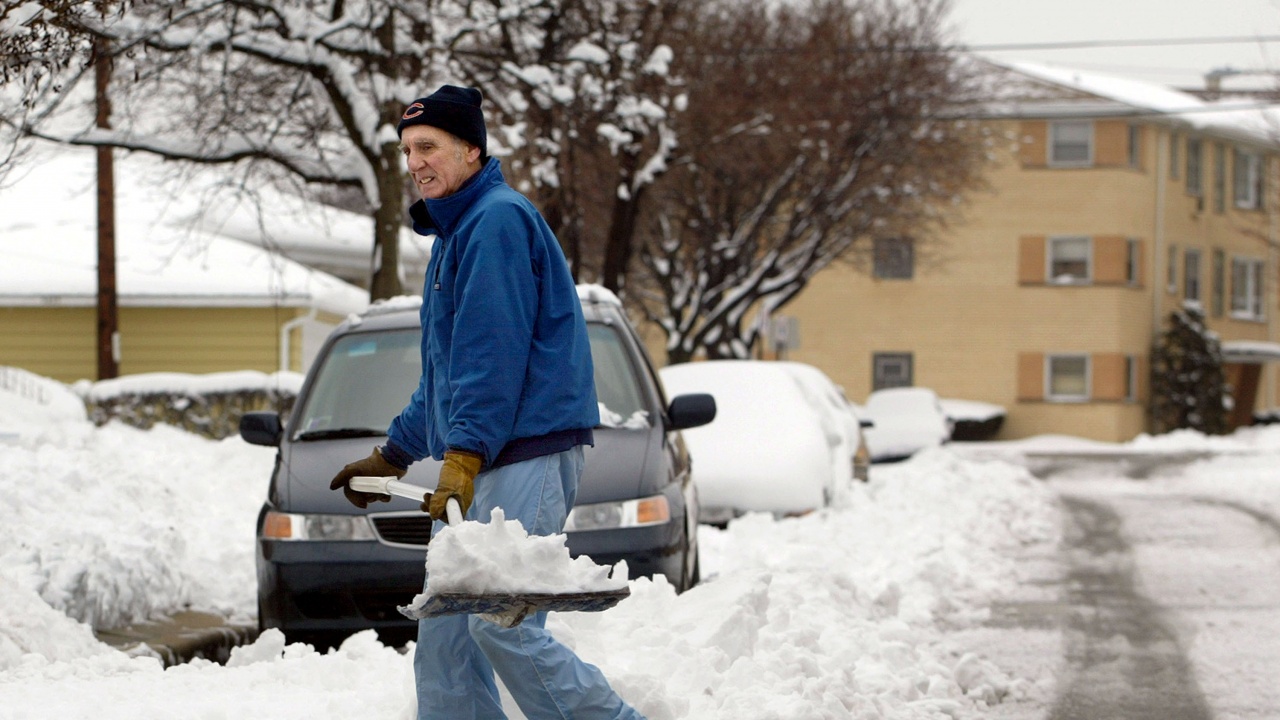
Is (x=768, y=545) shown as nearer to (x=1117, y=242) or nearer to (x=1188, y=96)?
(x=1117, y=242)

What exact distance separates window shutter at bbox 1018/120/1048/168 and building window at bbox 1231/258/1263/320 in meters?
8.36

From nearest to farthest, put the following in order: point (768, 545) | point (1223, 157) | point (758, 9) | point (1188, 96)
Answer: point (768, 545) < point (758, 9) < point (1223, 157) < point (1188, 96)

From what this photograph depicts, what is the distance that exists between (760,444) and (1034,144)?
3093cm

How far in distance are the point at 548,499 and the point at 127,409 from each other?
53.4 ft

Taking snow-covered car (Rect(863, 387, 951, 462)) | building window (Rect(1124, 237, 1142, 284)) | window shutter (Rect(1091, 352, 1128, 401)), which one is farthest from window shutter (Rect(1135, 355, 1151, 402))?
snow-covered car (Rect(863, 387, 951, 462))

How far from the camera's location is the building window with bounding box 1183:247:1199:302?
44781 millimetres

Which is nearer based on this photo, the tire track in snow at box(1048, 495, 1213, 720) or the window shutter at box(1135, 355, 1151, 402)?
the tire track in snow at box(1048, 495, 1213, 720)

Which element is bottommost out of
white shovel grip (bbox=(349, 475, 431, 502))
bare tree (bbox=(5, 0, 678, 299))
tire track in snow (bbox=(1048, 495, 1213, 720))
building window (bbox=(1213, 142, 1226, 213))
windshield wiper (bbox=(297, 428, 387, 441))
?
tire track in snow (bbox=(1048, 495, 1213, 720))

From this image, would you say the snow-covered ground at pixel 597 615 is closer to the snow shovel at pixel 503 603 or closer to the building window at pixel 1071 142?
the snow shovel at pixel 503 603

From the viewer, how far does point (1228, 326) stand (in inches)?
1842

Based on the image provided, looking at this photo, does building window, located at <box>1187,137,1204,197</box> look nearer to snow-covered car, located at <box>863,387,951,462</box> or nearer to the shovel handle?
snow-covered car, located at <box>863,387,951,462</box>

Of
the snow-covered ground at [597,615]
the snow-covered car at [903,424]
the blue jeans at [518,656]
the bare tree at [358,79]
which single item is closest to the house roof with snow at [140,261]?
the bare tree at [358,79]

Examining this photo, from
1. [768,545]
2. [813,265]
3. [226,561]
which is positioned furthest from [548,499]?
[813,265]

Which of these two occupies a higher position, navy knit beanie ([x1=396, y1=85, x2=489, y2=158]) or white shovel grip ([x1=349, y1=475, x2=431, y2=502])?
navy knit beanie ([x1=396, y1=85, x2=489, y2=158])
